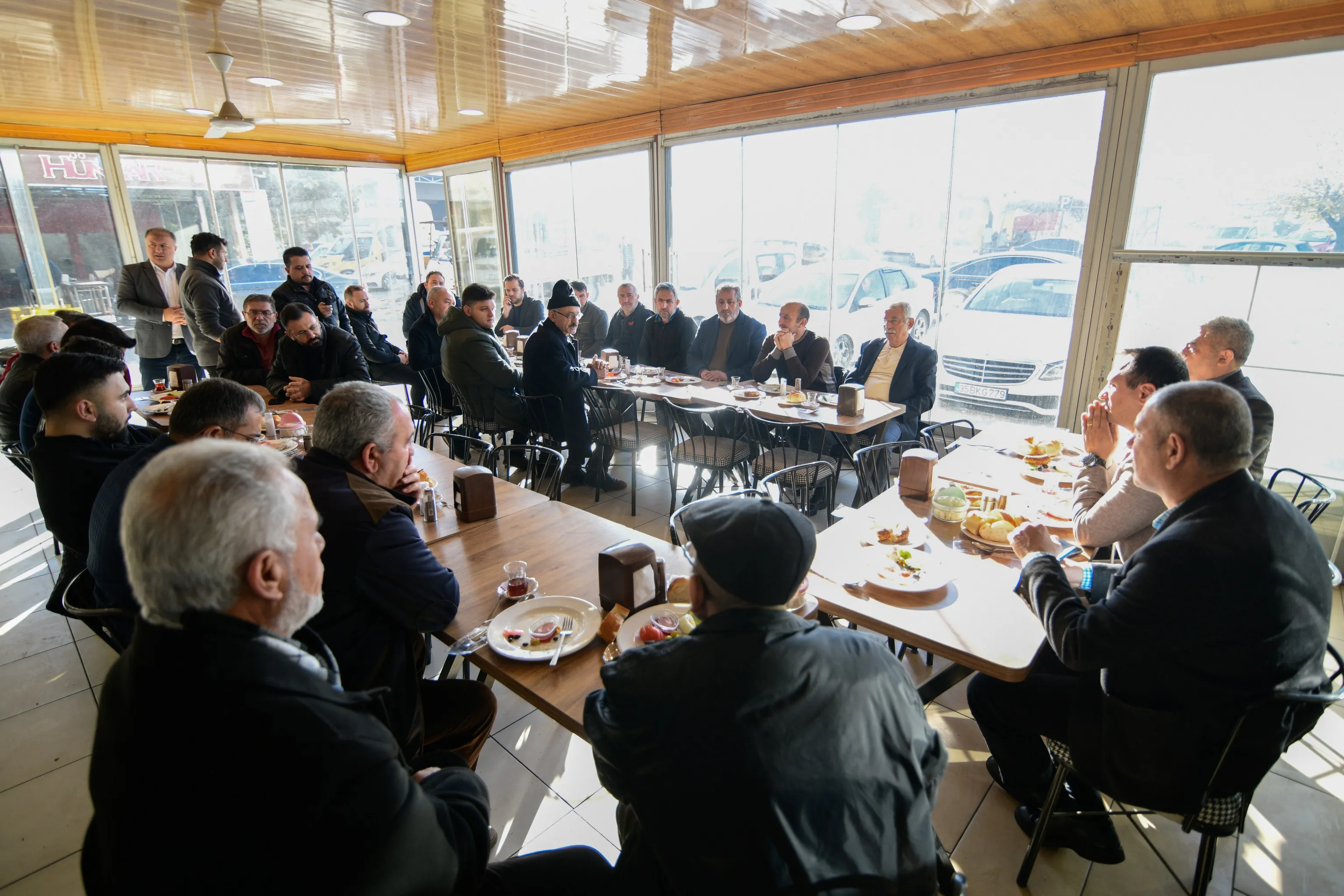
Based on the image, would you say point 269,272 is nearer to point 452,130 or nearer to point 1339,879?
point 452,130

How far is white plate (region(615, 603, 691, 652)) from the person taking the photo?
1755 mm

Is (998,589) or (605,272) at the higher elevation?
(605,272)

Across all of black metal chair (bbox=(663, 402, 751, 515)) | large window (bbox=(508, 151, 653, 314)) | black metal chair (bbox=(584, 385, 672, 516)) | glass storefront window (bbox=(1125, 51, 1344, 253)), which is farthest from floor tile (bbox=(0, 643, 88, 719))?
glass storefront window (bbox=(1125, 51, 1344, 253))

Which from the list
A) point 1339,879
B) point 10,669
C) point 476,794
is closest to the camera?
point 476,794

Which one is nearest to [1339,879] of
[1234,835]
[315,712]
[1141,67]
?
[1234,835]

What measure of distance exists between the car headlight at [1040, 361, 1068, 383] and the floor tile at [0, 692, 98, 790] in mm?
6198

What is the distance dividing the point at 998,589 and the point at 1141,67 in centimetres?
439

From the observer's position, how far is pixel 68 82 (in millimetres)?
5504

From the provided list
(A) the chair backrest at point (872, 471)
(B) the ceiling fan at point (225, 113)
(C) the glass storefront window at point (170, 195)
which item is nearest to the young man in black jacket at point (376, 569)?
(A) the chair backrest at point (872, 471)

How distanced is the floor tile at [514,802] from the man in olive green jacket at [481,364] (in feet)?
9.76

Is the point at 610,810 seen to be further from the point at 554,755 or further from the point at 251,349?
the point at 251,349

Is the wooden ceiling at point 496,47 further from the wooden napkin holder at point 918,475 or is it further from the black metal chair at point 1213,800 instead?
the black metal chair at point 1213,800

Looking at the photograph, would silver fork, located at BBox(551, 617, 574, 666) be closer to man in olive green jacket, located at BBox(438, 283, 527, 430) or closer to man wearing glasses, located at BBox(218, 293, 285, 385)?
man in olive green jacket, located at BBox(438, 283, 527, 430)

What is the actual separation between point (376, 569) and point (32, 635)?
10.3 feet
